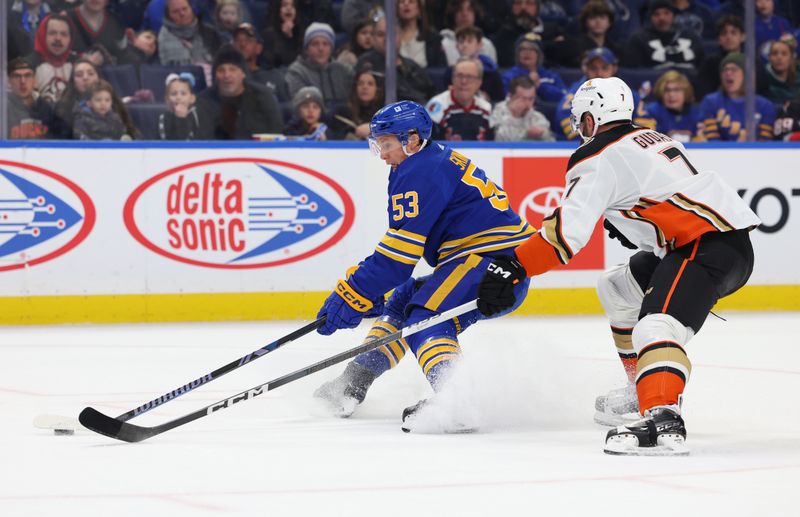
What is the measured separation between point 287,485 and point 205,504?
0.29 meters

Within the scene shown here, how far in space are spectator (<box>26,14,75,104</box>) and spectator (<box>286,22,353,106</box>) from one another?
1.36 m

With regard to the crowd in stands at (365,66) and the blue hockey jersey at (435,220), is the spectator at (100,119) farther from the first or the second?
the blue hockey jersey at (435,220)

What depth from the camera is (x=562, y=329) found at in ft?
24.5

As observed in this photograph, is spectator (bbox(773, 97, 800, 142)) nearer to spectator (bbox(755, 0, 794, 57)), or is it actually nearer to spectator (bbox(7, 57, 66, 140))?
spectator (bbox(755, 0, 794, 57))

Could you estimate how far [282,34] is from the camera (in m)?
8.51

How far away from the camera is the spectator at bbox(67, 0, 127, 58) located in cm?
794

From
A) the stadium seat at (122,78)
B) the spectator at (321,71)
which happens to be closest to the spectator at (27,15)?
the stadium seat at (122,78)

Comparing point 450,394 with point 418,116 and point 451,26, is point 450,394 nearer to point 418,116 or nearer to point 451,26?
Result: point 418,116

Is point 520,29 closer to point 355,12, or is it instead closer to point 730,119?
point 355,12

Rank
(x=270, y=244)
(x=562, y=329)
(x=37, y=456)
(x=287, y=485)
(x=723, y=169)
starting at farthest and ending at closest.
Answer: (x=723, y=169) → (x=270, y=244) → (x=562, y=329) → (x=37, y=456) → (x=287, y=485)

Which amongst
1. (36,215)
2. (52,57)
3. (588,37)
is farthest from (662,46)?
(36,215)

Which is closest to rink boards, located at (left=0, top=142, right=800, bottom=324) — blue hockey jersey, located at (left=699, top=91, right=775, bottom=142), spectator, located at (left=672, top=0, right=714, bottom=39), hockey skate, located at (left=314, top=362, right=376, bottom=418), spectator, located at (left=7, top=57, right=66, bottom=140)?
spectator, located at (left=7, top=57, right=66, bottom=140)

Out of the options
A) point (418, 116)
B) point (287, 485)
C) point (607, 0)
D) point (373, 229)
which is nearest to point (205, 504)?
point (287, 485)

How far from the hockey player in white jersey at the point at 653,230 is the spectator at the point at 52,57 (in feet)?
14.9
